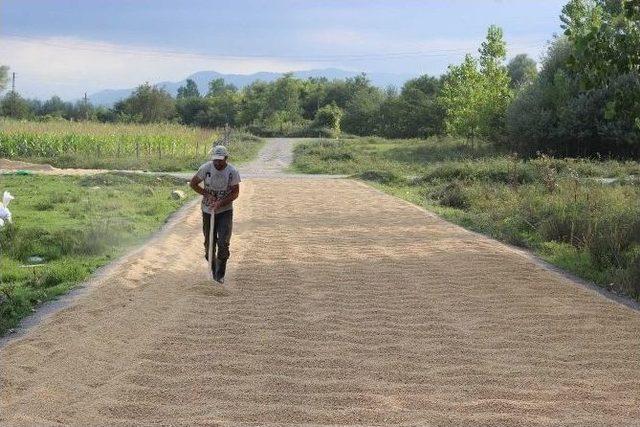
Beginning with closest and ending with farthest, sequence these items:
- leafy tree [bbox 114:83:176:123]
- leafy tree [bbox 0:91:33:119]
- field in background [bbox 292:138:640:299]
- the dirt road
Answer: the dirt road < field in background [bbox 292:138:640:299] < leafy tree [bbox 0:91:33:119] < leafy tree [bbox 114:83:176:123]

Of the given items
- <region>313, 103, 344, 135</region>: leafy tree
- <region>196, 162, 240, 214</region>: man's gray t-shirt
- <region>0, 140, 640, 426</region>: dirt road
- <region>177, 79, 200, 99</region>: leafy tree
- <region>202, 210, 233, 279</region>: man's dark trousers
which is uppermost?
<region>177, 79, 200, 99</region>: leafy tree

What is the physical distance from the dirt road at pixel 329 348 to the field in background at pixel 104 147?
25692mm

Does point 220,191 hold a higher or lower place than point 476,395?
higher

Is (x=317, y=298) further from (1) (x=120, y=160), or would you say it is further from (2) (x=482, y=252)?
(1) (x=120, y=160)

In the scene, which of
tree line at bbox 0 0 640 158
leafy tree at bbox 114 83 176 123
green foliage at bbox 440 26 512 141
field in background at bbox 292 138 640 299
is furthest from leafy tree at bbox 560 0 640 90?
leafy tree at bbox 114 83 176 123

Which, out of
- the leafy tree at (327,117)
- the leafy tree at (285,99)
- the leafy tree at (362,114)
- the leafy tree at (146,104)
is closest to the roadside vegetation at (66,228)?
the leafy tree at (327,117)

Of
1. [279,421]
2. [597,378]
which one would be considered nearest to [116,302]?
[279,421]

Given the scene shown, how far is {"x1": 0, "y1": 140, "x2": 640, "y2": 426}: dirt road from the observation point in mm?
6379

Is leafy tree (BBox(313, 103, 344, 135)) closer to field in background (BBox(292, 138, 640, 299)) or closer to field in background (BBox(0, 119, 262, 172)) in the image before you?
field in background (BBox(0, 119, 262, 172))

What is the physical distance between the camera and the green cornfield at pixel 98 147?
39031 millimetres

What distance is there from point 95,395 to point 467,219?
48.3 feet

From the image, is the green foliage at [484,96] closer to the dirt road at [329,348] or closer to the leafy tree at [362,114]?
the leafy tree at [362,114]

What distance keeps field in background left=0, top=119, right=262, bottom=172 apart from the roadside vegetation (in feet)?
33.6

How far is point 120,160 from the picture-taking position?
40.0 m
